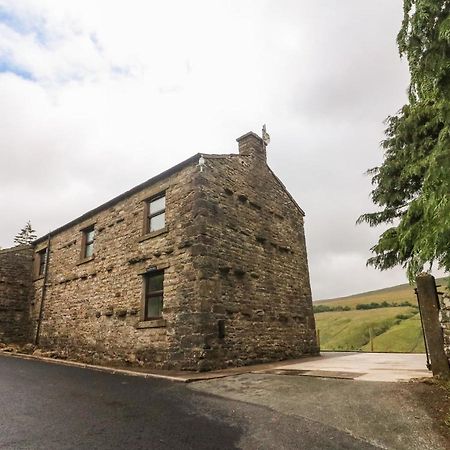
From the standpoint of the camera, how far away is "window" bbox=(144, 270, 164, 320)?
10289 millimetres

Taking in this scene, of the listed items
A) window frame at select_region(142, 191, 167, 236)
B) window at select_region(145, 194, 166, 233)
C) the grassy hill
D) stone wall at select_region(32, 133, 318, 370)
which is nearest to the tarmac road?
stone wall at select_region(32, 133, 318, 370)

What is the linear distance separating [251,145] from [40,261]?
42.4ft

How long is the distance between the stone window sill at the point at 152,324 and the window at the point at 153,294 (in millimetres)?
260

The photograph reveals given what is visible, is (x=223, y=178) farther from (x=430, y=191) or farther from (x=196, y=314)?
(x=430, y=191)

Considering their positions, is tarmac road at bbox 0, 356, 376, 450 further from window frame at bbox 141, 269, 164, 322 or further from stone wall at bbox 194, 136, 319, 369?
window frame at bbox 141, 269, 164, 322

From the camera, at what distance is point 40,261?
17.7 meters

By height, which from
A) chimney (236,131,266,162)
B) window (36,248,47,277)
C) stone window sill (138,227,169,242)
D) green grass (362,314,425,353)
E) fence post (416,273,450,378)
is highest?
chimney (236,131,266,162)

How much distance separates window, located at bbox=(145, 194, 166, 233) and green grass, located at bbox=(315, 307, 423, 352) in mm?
14345

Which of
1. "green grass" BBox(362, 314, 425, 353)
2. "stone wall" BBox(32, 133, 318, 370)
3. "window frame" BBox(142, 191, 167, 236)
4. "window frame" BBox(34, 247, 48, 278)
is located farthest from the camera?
"green grass" BBox(362, 314, 425, 353)

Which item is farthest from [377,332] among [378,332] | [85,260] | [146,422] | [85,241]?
[146,422]

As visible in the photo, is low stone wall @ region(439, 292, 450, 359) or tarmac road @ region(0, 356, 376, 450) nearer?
tarmac road @ region(0, 356, 376, 450)

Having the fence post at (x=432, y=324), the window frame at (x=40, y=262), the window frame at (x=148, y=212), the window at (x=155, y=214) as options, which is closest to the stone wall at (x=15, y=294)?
the window frame at (x=40, y=262)

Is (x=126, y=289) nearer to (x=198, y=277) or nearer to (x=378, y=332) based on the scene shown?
(x=198, y=277)

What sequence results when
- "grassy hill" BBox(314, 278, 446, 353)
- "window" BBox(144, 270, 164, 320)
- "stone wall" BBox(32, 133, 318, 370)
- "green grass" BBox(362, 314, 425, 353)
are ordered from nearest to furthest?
"stone wall" BBox(32, 133, 318, 370), "window" BBox(144, 270, 164, 320), "green grass" BBox(362, 314, 425, 353), "grassy hill" BBox(314, 278, 446, 353)
